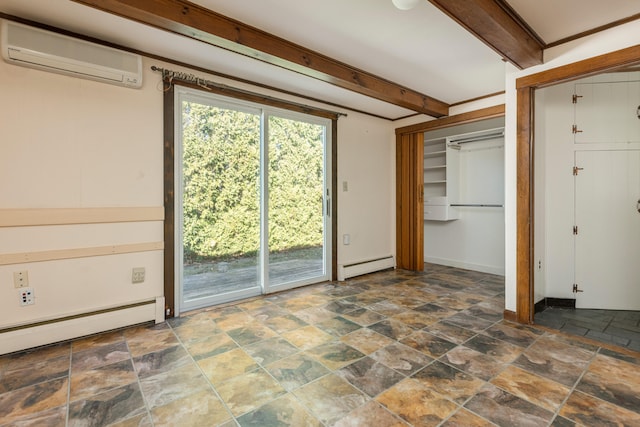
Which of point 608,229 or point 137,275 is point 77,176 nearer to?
point 137,275

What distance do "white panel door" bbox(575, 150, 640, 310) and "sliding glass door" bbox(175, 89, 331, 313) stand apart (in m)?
2.81

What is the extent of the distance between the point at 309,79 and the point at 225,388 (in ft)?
9.50

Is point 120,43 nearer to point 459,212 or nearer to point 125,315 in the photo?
point 125,315

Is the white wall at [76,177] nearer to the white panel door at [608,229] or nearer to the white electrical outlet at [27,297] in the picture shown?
the white electrical outlet at [27,297]

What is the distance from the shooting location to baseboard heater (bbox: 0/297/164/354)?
224cm

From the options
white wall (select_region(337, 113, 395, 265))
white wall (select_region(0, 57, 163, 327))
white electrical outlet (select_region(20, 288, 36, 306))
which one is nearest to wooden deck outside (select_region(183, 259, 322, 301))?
white wall (select_region(0, 57, 163, 327))

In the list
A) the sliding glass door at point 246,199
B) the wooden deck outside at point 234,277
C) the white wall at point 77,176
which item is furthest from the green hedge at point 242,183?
the white wall at point 77,176

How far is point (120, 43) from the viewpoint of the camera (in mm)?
2543

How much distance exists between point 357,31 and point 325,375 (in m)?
2.51

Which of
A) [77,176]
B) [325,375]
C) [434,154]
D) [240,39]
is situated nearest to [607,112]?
[434,154]

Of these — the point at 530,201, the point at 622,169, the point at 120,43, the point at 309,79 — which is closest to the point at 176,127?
the point at 120,43

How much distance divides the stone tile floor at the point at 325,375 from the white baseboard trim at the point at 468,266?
192cm

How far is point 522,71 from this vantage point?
275cm

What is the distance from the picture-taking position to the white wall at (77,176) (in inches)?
88.4
